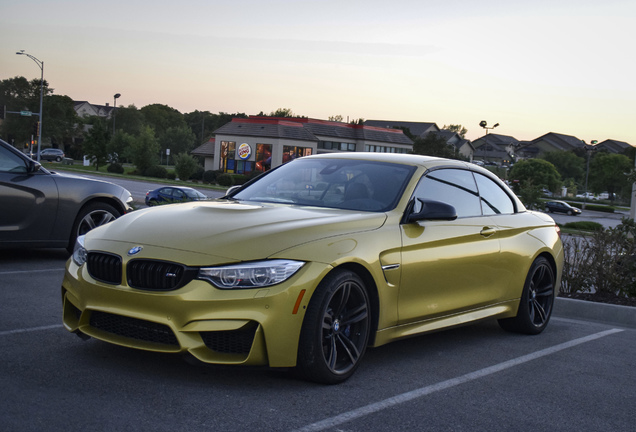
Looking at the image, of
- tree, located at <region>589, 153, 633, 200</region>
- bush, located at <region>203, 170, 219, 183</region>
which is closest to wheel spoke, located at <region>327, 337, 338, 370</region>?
bush, located at <region>203, 170, 219, 183</region>

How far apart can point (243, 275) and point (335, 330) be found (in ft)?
2.57

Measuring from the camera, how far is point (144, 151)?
221 feet

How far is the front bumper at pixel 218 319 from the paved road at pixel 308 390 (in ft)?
0.82

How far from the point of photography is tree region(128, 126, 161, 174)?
67.1m

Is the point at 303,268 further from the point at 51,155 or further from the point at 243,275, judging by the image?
the point at 51,155

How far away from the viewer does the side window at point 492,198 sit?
6.60 m

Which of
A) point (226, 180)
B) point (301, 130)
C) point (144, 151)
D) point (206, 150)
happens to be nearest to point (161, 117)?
point (206, 150)

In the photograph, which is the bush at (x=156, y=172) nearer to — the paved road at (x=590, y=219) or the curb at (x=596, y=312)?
the paved road at (x=590, y=219)

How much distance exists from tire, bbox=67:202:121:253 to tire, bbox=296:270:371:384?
18.7ft

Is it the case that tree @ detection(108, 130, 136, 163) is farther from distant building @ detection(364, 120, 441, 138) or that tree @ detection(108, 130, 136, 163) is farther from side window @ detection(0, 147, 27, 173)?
distant building @ detection(364, 120, 441, 138)

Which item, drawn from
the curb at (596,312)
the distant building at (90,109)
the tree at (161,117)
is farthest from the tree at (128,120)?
the curb at (596,312)

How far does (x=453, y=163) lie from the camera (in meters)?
6.44

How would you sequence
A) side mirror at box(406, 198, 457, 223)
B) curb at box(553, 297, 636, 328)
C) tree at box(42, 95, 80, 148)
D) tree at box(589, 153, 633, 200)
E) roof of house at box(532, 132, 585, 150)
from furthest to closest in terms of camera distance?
roof of house at box(532, 132, 585, 150) < tree at box(42, 95, 80, 148) < tree at box(589, 153, 633, 200) < curb at box(553, 297, 636, 328) < side mirror at box(406, 198, 457, 223)

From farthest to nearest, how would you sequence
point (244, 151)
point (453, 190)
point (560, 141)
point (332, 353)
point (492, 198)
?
point (560, 141)
point (244, 151)
point (492, 198)
point (453, 190)
point (332, 353)
